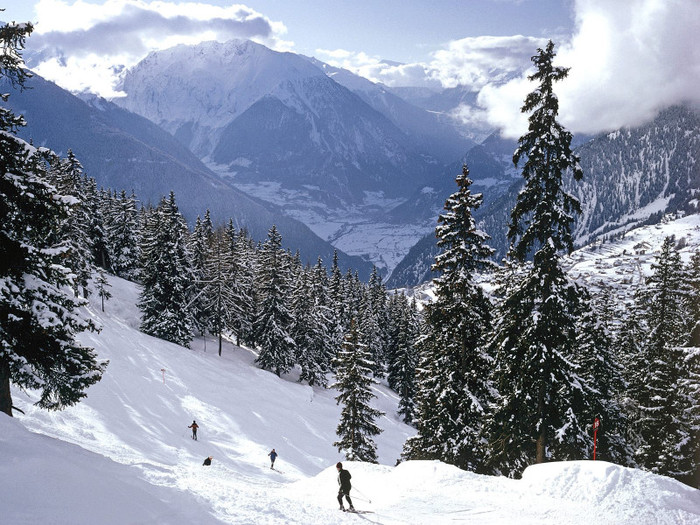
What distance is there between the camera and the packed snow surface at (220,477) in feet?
28.0

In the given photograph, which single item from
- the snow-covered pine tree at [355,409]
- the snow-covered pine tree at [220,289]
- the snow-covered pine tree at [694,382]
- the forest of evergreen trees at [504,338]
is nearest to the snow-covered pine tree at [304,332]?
the snow-covered pine tree at [220,289]

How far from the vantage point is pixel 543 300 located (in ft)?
56.4

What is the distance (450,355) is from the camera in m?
Result: 21.4

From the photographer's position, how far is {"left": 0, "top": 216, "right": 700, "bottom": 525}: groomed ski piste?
8.53 m

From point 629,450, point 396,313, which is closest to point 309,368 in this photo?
point 396,313

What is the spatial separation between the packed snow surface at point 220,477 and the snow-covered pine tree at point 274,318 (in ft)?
33.0

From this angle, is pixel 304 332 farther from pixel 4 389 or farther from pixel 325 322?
pixel 4 389

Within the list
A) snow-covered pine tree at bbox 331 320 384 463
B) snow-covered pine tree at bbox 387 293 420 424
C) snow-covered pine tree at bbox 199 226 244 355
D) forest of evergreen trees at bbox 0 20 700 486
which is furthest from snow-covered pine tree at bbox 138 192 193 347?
snow-covered pine tree at bbox 387 293 420 424

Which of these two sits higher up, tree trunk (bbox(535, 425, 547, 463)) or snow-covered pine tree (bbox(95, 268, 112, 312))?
tree trunk (bbox(535, 425, 547, 463))

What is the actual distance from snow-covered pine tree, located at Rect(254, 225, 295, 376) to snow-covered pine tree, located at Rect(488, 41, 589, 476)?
3572 centimetres

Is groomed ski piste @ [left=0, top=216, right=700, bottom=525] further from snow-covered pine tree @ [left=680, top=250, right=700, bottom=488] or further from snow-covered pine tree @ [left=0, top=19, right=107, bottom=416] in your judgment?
snow-covered pine tree @ [left=680, top=250, right=700, bottom=488]

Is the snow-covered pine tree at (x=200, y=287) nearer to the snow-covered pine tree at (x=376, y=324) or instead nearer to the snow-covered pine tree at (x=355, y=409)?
the snow-covered pine tree at (x=376, y=324)

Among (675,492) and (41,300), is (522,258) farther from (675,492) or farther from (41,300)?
(41,300)

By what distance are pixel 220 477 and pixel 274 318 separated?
32248mm
